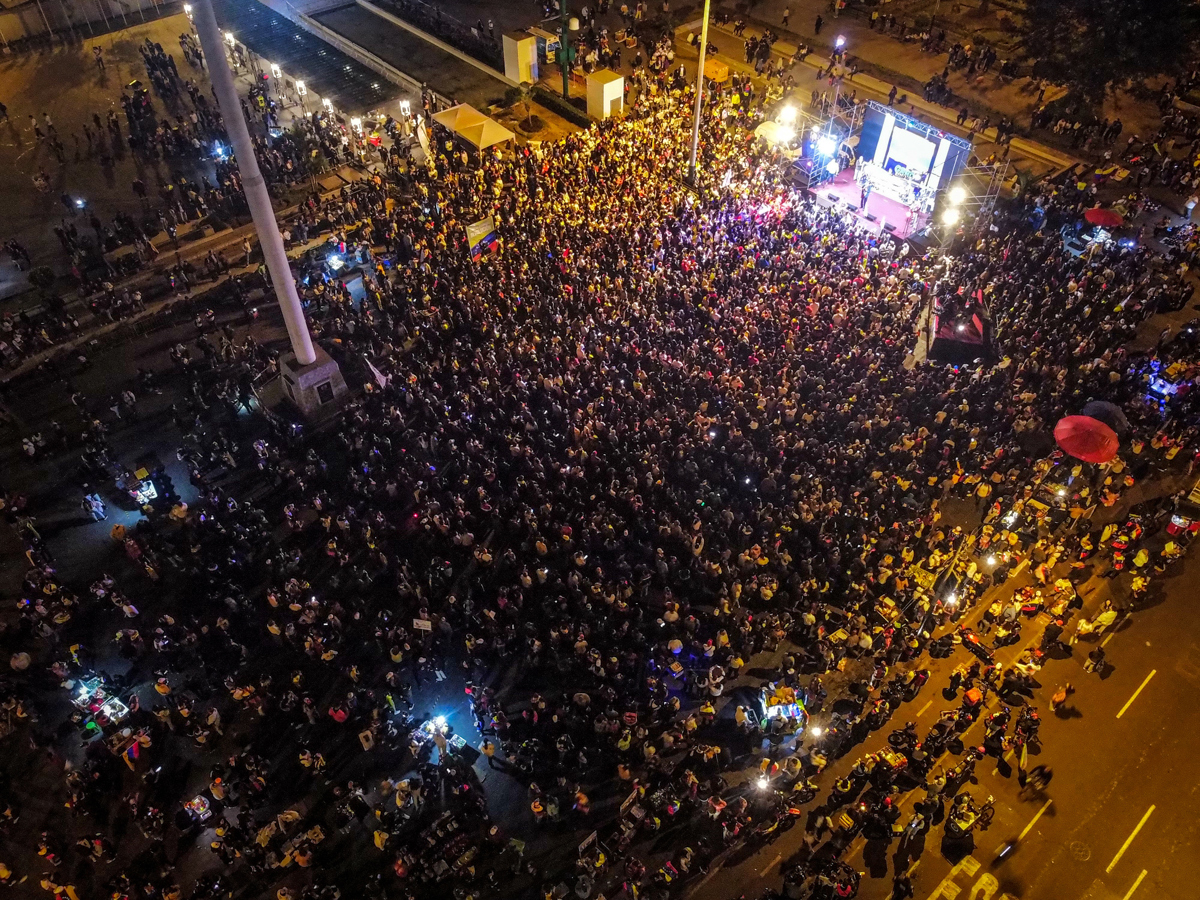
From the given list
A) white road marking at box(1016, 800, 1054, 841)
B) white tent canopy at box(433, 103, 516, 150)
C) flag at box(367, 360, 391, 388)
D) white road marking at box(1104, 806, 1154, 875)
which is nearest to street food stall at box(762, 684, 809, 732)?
white road marking at box(1016, 800, 1054, 841)

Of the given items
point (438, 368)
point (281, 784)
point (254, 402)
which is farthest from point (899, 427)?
point (254, 402)

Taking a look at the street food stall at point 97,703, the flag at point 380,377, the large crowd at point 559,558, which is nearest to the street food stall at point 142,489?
the large crowd at point 559,558

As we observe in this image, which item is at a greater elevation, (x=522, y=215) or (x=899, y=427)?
(x=522, y=215)

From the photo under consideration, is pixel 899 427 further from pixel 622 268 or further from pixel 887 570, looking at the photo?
pixel 622 268

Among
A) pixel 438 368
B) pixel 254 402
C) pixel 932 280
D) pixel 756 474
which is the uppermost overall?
pixel 254 402

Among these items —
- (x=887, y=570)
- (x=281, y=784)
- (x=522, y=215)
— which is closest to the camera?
(x=281, y=784)

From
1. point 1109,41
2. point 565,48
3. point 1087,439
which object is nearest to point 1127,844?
point 1087,439

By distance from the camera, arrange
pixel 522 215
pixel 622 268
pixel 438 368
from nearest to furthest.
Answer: pixel 438 368 < pixel 622 268 < pixel 522 215

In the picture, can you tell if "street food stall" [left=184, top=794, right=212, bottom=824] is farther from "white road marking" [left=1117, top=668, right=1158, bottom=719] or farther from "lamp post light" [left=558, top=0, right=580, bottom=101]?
"lamp post light" [left=558, top=0, right=580, bottom=101]
